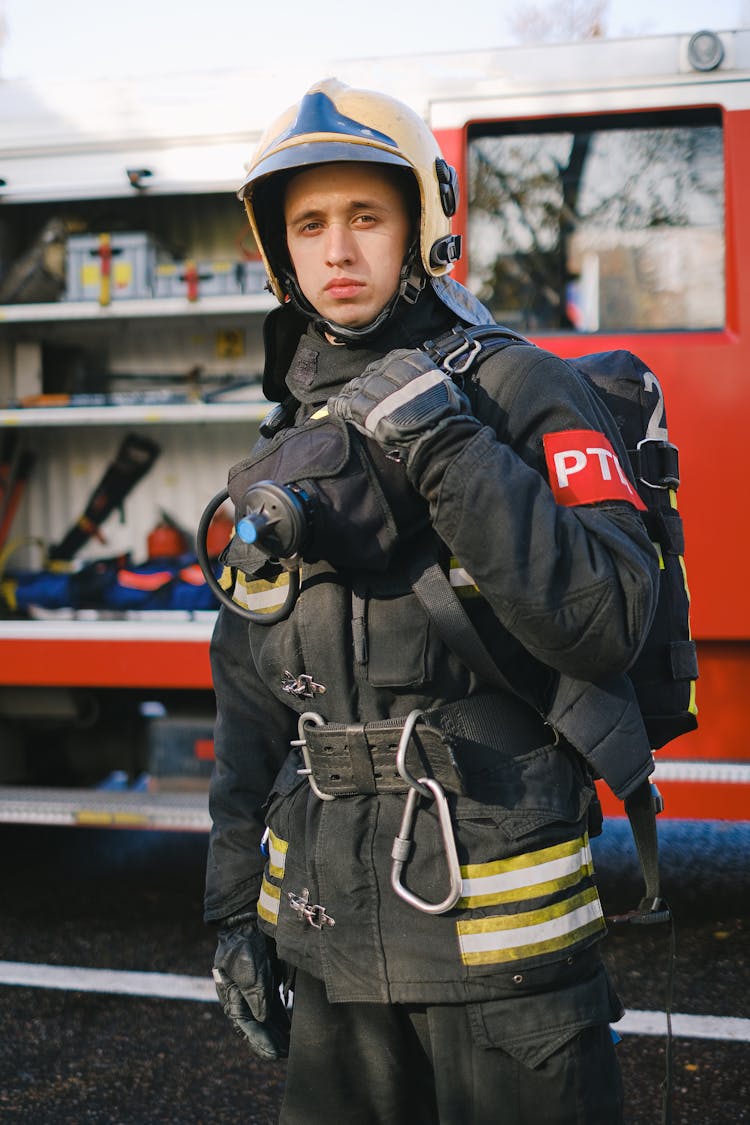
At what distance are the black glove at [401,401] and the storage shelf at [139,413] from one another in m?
2.56

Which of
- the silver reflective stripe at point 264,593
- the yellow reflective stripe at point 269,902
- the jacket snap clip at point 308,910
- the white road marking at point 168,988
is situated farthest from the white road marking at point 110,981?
the silver reflective stripe at point 264,593

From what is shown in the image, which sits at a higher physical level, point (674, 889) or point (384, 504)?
point (384, 504)

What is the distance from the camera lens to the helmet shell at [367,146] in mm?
1606

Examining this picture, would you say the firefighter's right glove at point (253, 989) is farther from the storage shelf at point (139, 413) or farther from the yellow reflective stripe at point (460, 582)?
the storage shelf at point (139, 413)

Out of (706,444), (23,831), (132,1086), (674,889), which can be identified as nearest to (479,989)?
(132,1086)

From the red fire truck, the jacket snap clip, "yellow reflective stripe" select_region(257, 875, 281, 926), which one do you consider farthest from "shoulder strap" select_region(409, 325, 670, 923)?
the red fire truck

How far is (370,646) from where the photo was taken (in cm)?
150

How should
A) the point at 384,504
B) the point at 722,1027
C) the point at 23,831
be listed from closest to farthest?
the point at 384,504
the point at 722,1027
the point at 23,831

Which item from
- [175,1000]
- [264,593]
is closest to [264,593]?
[264,593]

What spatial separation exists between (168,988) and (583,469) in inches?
103

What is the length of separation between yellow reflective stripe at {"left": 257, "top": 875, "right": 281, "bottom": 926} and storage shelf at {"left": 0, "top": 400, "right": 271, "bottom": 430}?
7.95ft

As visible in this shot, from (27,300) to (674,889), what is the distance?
3454 millimetres

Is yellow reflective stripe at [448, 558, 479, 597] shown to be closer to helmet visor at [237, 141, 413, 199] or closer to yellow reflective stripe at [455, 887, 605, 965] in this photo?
yellow reflective stripe at [455, 887, 605, 965]

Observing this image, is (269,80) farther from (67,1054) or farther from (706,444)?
(67,1054)
